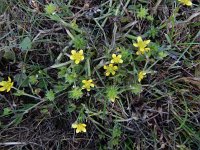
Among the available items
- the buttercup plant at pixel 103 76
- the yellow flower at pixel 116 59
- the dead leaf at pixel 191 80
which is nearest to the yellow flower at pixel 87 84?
the buttercup plant at pixel 103 76

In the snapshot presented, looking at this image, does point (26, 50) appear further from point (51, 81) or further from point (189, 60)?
point (189, 60)

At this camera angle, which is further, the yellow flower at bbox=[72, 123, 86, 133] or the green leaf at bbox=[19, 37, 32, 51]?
the green leaf at bbox=[19, 37, 32, 51]

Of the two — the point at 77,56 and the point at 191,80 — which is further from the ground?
the point at 77,56

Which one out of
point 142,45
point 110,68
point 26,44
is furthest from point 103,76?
point 26,44

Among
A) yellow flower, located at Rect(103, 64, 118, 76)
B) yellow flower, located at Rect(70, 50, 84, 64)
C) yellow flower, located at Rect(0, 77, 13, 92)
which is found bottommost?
yellow flower, located at Rect(0, 77, 13, 92)

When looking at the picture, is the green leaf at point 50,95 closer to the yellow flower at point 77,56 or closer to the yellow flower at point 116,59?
the yellow flower at point 77,56

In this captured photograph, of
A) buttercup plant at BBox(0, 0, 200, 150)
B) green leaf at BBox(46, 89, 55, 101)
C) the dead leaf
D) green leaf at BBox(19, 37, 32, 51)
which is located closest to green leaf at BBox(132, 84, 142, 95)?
buttercup plant at BBox(0, 0, 200, 150)

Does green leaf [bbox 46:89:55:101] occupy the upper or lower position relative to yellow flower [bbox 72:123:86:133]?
upper

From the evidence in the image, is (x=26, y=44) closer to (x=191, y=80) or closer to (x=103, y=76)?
(x=103, y=76)

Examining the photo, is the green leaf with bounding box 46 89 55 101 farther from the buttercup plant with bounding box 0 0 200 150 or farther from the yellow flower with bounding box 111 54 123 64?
the yellow flower with bounding box 111 54 123 64
